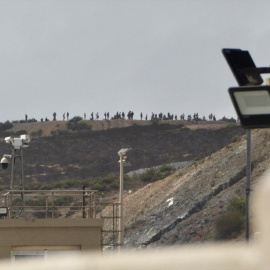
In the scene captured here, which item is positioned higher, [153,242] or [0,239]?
[0,239]

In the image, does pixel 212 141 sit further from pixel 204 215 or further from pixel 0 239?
pixel 0 239

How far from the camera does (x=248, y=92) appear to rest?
14.0 feet

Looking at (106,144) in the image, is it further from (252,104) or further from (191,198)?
(252,104)

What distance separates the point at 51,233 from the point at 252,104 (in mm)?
17407

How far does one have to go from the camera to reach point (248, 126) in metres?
4.28

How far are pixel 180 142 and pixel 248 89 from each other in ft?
329

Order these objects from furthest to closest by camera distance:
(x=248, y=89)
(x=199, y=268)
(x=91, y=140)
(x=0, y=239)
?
(x=91, y=140), (x=0, y=239), (x=248, y=89), (x=199, y=268)

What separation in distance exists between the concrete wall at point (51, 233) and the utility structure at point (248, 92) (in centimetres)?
1693

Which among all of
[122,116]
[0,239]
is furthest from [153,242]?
[122,116]

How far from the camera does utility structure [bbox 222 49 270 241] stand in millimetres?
4188

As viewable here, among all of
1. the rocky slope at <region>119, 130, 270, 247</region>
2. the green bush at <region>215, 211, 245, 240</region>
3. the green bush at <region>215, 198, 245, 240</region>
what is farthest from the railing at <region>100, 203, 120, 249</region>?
the green bush at <region>215, 211, 245, 240</region>

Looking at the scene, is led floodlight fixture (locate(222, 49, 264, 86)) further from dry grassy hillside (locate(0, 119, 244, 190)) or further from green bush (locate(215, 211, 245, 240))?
dry grassy hillside (locate(0, 119, 244, 190))

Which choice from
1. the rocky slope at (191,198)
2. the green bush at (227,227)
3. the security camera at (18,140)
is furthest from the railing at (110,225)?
the green bush at (227,227)

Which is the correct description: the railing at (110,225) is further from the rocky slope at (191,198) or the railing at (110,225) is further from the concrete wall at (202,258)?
the concrete wall at (202,258)
